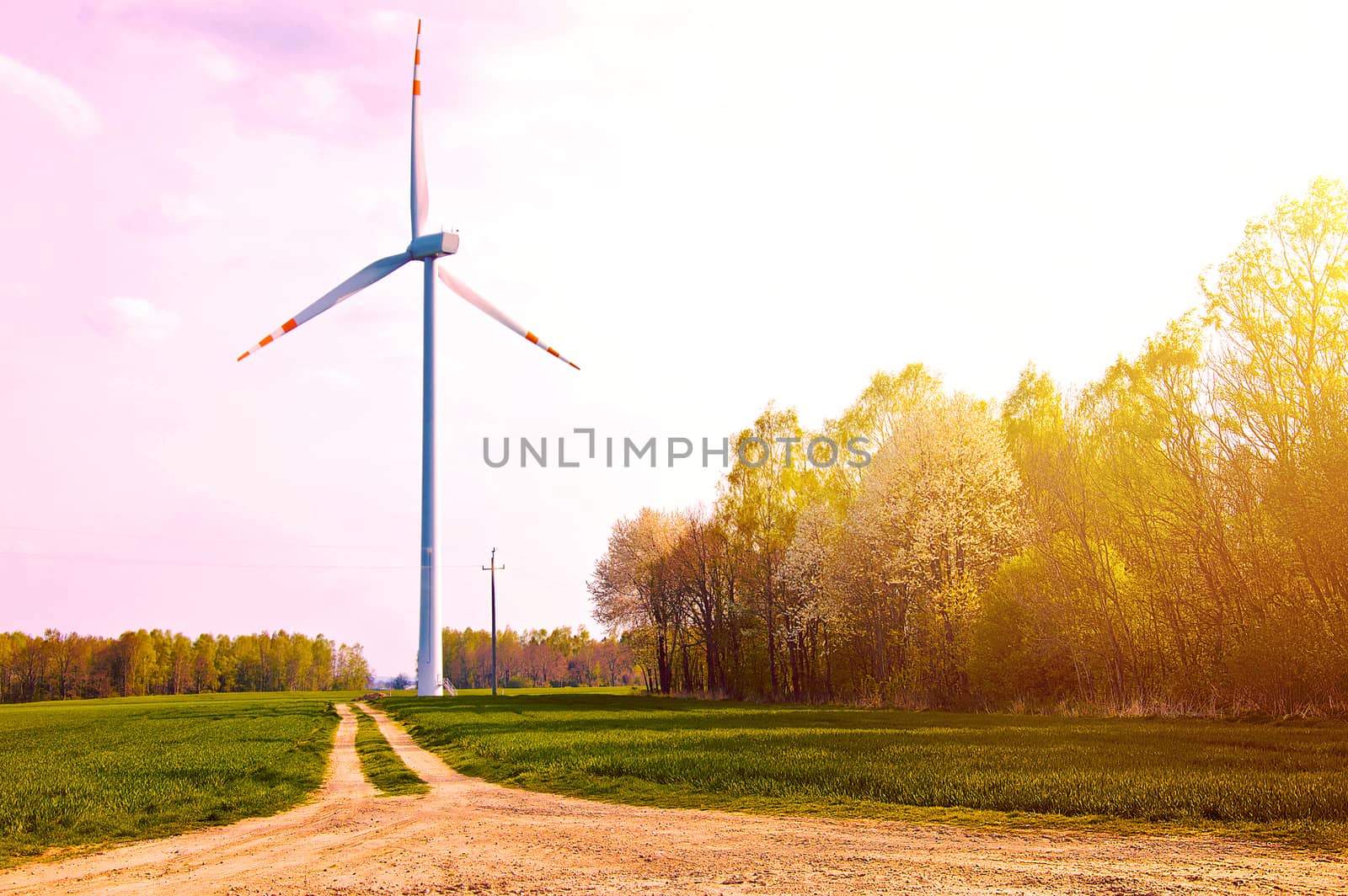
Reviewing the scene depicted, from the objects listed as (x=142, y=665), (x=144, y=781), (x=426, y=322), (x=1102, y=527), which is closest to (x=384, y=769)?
(x=144, y=781)

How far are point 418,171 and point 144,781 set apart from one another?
6092cm

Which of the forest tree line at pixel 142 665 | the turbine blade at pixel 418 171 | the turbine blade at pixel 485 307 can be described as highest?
the turbine blade at pixel 418 171

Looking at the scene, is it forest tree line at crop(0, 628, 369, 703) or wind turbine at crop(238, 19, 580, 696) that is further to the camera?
forest tree line at crop(0, 628, 369, 703)

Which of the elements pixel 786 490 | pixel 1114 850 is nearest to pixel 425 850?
pixel 1114 850

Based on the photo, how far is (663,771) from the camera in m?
18.5

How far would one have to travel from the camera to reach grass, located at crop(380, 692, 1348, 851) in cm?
1286

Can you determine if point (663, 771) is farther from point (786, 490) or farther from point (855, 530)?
point (786, 490)

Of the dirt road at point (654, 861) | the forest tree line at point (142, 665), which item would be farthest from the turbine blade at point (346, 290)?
the forest tree line at point (142, 665)

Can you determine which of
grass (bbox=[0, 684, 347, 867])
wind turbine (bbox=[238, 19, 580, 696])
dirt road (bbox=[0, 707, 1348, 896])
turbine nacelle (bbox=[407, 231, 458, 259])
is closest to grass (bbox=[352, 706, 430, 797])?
grass (bbox=[0, 684, 347, 867])

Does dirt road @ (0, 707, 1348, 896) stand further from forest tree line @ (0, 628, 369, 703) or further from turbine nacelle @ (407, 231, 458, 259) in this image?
forest tree line @ (0, 628, 369, 703)

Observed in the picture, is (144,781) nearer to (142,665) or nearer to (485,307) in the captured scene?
(485,307)

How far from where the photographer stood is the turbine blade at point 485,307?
2813 inches

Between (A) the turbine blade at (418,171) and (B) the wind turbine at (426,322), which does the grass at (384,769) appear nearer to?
(B) the wind turbine at (426,322)

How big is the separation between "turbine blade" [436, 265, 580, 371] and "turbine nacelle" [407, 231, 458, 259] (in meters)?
1.22
